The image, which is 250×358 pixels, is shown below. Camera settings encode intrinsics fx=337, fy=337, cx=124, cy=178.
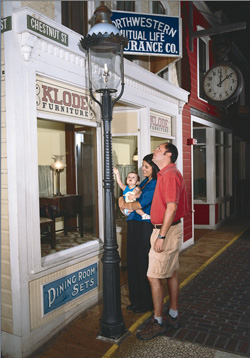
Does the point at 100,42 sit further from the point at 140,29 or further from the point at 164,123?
the point at 164,123

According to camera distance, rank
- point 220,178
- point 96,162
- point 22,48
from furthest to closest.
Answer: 1. point 220,178
2. point 96,162
3. point 22,48

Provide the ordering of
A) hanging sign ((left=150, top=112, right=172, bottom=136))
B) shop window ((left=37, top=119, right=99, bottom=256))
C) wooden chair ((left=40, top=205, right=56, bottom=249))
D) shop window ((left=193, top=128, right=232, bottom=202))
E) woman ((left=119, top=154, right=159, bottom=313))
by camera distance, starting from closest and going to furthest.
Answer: woman ((left=119, top=154, right=159, bottom=313))
wooden chair ((left=40, top=205, right=56, bottom=249))
shop window ((left=37, top=119, right=99, bottom=256))
hanging sign ((left=150, top=112, right=172, bottom=136))
shop window ((left=193, top=128, right=232, bottom=202))

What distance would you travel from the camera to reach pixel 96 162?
200 inches

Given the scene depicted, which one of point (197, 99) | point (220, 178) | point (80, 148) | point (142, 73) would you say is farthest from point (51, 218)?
point (220, 178)

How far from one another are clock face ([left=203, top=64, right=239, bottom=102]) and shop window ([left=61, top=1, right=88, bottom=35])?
5029mm

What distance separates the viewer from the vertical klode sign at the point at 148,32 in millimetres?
5164

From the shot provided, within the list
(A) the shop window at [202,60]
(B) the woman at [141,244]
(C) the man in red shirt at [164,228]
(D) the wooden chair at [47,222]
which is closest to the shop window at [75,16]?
(B) the woman at [141,244]

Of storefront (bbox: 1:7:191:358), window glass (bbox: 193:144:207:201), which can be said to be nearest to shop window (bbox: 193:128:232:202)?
window glass (bbox: 193:144:207:201)

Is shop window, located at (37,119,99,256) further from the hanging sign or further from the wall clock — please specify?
the wall clock

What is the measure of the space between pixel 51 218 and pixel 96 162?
1.10 meters

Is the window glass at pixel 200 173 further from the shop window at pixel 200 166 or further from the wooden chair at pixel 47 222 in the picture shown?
the wooden chair at pixel 47 222

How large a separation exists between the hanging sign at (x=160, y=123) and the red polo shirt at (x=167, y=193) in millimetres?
3179

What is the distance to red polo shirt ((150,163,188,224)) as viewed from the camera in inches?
146

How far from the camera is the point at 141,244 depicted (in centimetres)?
459
